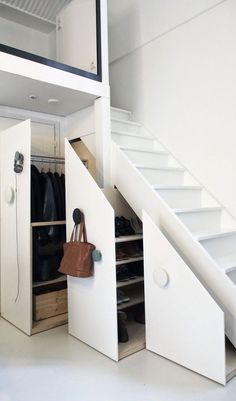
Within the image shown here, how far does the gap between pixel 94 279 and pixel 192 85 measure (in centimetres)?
219

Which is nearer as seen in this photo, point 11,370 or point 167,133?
point 11,370

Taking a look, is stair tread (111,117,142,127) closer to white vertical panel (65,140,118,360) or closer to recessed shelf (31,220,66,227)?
white vertical panel (65,140,118,360)

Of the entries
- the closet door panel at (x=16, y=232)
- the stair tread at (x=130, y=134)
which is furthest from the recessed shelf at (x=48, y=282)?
the stair tread at (x=130, y=134)

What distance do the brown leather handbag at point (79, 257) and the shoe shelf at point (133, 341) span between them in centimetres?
62

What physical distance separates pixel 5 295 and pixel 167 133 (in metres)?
2.42

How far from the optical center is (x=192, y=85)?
314 cm

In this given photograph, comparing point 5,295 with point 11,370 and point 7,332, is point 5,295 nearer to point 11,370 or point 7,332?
point 7,332

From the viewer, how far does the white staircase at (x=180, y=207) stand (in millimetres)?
2129

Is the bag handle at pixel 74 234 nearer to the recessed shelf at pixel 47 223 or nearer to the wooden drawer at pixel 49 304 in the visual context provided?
the recessed shelf at pixel 47 223

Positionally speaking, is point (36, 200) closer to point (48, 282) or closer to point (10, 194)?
point (10, 194)

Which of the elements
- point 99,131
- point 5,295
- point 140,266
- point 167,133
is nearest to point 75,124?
point 99,131

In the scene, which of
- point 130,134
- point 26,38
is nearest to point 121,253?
point 130,134

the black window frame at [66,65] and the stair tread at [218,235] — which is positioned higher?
the black window frame at [66,65]

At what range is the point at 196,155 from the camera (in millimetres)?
3111
